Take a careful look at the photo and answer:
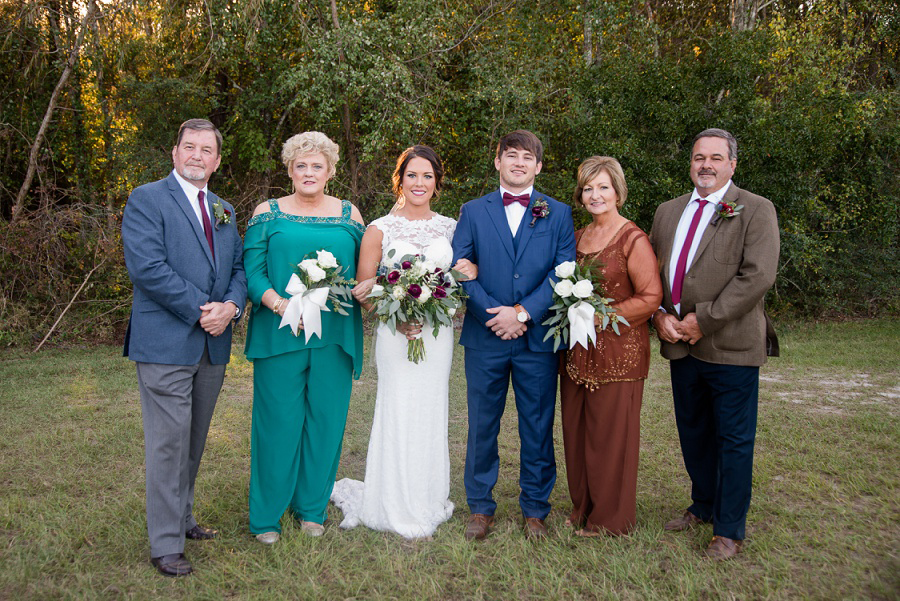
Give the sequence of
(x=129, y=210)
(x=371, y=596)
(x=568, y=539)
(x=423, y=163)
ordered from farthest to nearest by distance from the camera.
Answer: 1. (x=423, y=163)
2. (x=568, y=539)
3. (x=129, y=210)
4. (x=371, y=596)

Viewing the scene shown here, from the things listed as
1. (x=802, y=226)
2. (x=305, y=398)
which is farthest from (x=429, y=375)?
(x=802, y=226)

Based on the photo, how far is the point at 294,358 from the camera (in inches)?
162

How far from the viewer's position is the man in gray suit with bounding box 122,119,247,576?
3682mm

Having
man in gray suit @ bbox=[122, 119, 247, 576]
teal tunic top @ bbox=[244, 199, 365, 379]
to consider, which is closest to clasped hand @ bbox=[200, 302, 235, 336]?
man in gray suit @ bbox=[122, 119, 247, 576]

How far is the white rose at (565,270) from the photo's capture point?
3923 millimetres

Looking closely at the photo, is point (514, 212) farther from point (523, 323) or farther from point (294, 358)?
point (294, 358)

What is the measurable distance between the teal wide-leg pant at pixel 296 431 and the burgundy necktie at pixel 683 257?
2071 mm

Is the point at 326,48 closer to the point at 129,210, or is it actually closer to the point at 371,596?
the point at 129,210

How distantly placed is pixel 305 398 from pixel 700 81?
9.66 meters

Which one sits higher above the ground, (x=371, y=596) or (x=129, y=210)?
(x=129, y=210)

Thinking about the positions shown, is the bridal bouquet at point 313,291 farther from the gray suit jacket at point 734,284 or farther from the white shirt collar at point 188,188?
the gray suit jacket at point 734,284

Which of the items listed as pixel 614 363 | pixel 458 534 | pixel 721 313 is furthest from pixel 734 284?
pixel 458 534

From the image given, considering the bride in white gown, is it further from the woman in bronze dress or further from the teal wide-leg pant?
the woman in bronze dress

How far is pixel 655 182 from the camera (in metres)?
11.0
